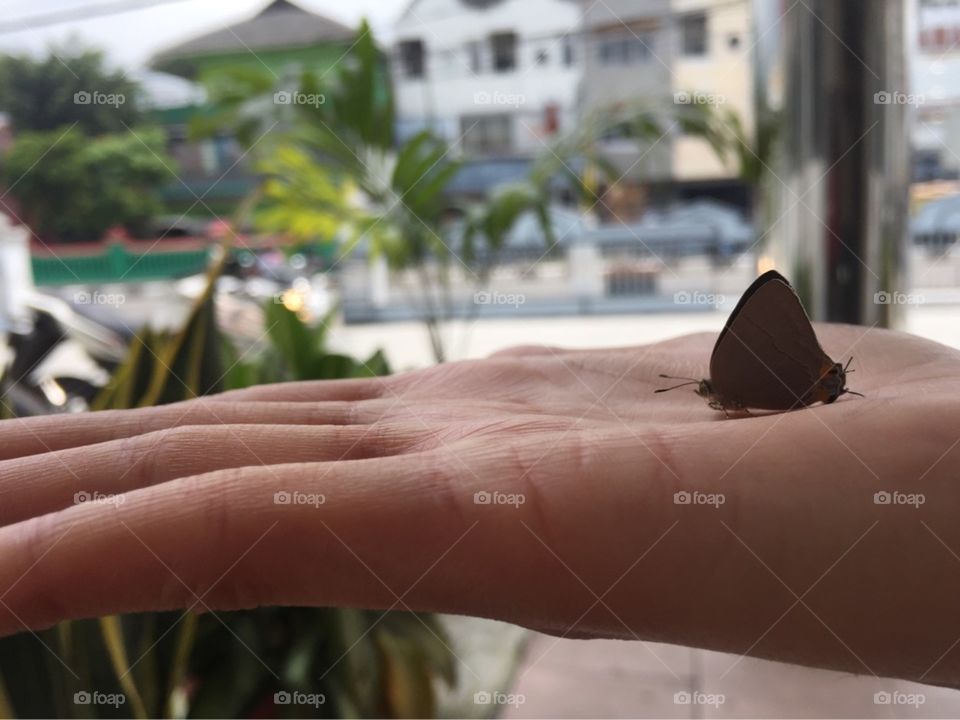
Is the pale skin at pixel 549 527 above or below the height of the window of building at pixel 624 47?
below

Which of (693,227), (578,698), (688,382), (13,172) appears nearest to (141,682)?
(578,698)

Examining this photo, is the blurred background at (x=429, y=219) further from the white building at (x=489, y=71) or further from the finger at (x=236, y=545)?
the finger at (x=236, y=545)

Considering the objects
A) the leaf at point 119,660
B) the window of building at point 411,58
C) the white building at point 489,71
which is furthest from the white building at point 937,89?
the leaf at point 119,660

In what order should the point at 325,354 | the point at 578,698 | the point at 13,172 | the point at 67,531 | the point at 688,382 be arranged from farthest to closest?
the point at 13,172 → the point at 325,354 → the point at 578,698 → the point at 688,382 → the point at 67,531

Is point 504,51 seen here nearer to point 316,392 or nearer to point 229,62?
point 229,62

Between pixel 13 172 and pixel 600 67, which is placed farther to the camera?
pixel 600 67

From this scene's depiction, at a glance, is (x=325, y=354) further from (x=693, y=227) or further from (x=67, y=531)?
(x=67, y=531)

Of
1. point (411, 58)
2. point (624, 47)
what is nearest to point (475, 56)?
point (411, 58)
